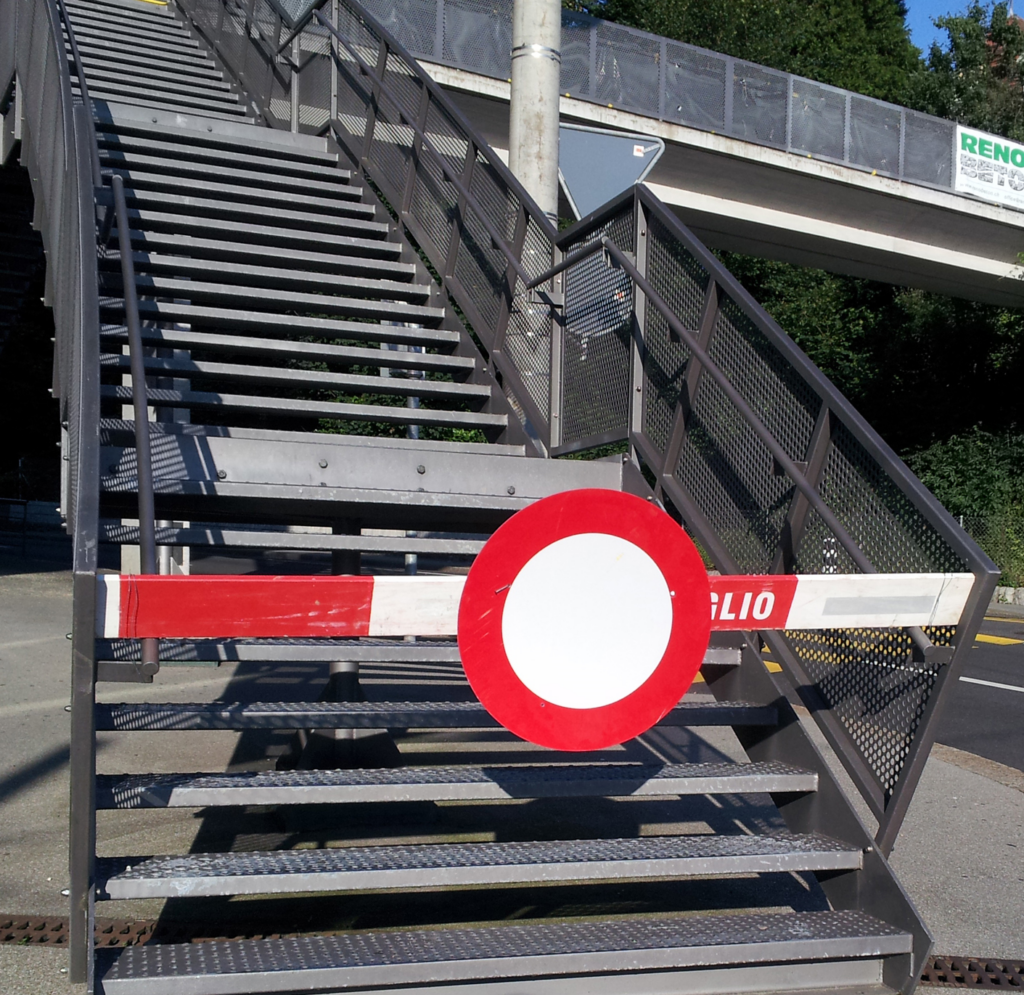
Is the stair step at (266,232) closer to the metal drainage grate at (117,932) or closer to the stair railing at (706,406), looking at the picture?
the stair railing at (706,406)

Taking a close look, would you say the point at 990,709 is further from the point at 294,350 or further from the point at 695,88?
the point at 695,88

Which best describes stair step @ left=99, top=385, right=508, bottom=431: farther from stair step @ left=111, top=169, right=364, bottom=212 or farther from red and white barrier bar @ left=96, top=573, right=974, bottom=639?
red and white barrier bar @ left=96, top=573, right=974, bottom=639

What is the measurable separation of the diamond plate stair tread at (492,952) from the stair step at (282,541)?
64.9 inches

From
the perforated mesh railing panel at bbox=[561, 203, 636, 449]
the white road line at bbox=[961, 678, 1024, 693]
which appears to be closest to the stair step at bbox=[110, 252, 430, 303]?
the perforated mesh railing panel at bbox=[561, 203, 636, 449]

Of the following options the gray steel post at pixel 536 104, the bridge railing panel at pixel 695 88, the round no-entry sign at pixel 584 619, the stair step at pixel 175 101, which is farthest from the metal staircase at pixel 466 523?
the bridge railing panel at pixel 695 88

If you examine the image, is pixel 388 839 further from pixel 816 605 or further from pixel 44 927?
pixel 816 605

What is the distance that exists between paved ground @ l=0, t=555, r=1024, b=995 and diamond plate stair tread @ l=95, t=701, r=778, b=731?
2.58 feet

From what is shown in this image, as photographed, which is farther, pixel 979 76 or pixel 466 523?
pixel 979 76

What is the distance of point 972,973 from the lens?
3650 mm

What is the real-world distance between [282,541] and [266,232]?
3.65 m

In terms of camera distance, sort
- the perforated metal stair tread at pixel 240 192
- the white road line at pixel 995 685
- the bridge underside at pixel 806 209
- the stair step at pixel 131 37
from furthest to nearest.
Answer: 1. the bridge underside at pixel 806 209
2. the stair step at pixel 131 37
3. the white road line at pixel 995 685
4. the perforated metal stair tread at pixel 240 192

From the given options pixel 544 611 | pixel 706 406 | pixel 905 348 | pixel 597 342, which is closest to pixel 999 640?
pixel 597 342

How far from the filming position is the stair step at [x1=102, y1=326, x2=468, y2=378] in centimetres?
611

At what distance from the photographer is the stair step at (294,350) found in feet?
20.0
